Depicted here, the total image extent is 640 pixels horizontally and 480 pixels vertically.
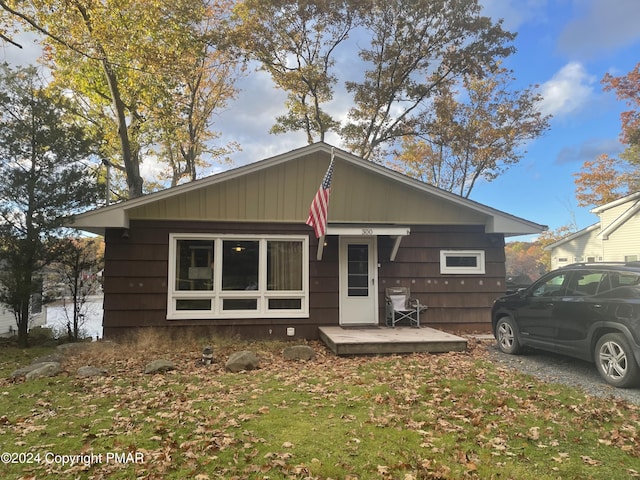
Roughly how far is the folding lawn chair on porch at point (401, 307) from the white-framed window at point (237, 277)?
6.18 feet

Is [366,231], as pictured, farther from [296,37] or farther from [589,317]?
[296,37]

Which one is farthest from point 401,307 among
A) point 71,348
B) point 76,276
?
point 76,276

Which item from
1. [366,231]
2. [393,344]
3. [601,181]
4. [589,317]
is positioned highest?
[601,181]

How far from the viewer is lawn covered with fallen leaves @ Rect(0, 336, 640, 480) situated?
3160 millimetres

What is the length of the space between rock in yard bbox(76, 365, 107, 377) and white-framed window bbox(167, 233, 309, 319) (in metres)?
2.62

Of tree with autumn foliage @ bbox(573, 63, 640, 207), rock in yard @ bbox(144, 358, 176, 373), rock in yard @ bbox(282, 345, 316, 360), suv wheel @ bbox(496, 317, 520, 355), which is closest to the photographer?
rock in yard @ bbox(144, 358, 176, 373)

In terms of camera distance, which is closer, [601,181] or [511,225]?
[511,225]

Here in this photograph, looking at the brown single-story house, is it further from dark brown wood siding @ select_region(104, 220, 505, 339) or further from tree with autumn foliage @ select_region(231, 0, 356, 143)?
tree with autumn foliage @ select_region(231, 0, 356, 143)

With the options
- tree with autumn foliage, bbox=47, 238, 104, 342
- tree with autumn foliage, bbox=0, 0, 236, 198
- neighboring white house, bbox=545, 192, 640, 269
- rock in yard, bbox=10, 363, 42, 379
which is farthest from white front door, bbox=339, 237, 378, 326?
neighboring white house, bbox=545, 192, 640, 269

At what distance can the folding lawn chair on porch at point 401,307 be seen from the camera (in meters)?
9.30

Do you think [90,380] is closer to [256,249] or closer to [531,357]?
Result: [256,249]

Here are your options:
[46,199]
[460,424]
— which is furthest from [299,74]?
[460,424]

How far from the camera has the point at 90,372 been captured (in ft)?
20.0

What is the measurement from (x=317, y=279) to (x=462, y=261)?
3542 millimetres
